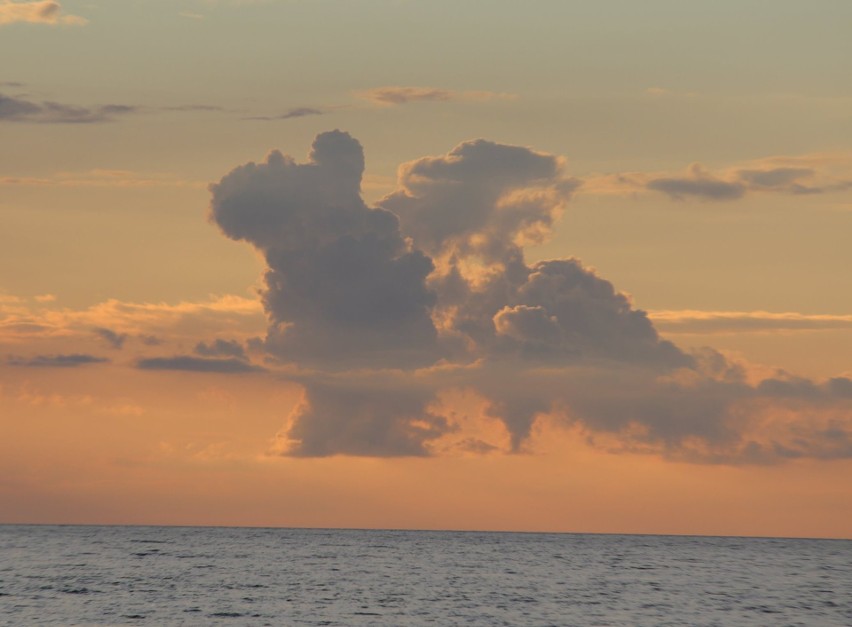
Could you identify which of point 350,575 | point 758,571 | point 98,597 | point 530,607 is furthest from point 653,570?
point 98,597

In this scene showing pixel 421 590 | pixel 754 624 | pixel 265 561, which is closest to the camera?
pixel 754 624

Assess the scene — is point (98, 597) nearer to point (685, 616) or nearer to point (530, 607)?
point (530, 607)

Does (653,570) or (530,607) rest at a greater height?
(653,570)

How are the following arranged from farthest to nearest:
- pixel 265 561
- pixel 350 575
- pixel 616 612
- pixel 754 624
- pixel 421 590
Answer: pixel 265 561
pixel 350 575
pixel 421 590
pixel 616 612
pixel 754 624

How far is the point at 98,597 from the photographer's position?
10912cm

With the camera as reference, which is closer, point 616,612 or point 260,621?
point 260,621

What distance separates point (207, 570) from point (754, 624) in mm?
80644

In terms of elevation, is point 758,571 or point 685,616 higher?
point 758,571

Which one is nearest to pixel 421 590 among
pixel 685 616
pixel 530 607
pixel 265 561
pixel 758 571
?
pixel 530 607

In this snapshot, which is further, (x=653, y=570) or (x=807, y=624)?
(x=653, y=570)

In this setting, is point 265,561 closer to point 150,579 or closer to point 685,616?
point 150,579

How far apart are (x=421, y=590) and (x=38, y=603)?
41.5 meters

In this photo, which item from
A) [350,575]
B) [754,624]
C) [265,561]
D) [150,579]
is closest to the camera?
[754,624]

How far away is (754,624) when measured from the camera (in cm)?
9906
